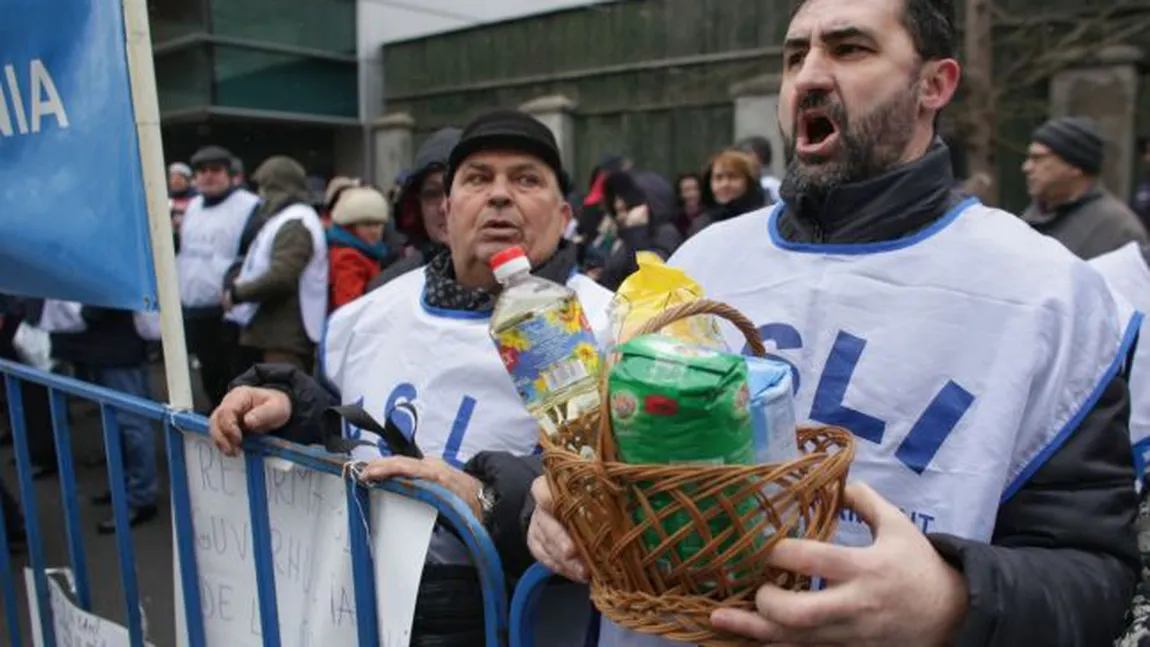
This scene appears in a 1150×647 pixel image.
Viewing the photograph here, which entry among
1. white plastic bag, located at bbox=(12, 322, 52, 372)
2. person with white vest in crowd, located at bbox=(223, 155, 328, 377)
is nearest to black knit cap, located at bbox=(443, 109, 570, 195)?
person with white vest in crowd, located at bbox=(223, 155, 328, 377)

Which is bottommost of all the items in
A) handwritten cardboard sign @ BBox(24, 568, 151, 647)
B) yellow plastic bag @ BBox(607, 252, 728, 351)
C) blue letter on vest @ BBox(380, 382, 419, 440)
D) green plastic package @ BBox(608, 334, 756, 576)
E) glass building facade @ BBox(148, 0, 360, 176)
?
handwritten cardboard sign @ BBox(24, 568, 151, 647)

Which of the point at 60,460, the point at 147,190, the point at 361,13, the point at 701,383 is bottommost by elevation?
the point at 60,460

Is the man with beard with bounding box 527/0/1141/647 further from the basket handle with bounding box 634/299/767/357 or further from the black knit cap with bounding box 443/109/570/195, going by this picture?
the black knit cap with bounding box 443/109/570/195

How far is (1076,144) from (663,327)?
3.68 meters

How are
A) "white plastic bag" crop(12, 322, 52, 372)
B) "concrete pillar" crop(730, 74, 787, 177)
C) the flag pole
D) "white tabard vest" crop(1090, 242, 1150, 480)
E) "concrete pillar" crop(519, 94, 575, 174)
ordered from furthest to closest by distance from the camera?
1. "concrete pillar" crop(519, 94, 575, 174)
2. "concrete pillar" crop(730, 74, 787, 177)
3. "white plastic bag" crop(12, 322, 52, 372)
4. the flag pole
5. "white tabard vest" crop(1090, 242, 1150, 480)

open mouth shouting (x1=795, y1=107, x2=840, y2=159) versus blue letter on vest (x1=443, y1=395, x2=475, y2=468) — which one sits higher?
open mouth shouting (x1=795, y1=107, x2=840, y2=159)

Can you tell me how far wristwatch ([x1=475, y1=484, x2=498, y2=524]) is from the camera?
163 centimetres

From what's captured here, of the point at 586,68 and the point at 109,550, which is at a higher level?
the point at 586,68

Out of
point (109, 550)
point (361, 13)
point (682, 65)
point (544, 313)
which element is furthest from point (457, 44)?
point (544, 313)

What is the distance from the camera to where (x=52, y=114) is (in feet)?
6.61

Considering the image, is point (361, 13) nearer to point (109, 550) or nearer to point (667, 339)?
point (109, 550)

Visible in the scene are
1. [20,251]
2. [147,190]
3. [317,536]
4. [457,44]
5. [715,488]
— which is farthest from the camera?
[457,44]

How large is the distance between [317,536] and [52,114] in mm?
1146

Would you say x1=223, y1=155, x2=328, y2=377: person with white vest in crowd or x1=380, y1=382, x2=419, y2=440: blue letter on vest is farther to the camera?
x1=223, y1=155, x2=328, y2=377: person with white vest in crowd
